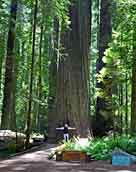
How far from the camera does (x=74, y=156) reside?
11.3 metres

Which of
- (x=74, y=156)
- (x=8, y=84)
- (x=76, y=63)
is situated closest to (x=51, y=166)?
(x=74, y=156)

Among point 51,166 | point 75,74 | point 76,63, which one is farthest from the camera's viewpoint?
point 76,63

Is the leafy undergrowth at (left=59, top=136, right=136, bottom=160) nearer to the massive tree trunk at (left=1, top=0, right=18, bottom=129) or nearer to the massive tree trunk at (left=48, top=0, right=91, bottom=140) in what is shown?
the massive tree trunk at (left=48, top=0, right=91, bottom=140)

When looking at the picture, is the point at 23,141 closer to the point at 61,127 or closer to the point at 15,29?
the point at 61,127

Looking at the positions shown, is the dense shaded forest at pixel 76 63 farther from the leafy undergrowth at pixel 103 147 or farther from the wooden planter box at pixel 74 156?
the wooden planter box at pixel 74 156

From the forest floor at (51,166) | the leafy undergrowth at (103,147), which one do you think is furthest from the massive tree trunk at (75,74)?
the forest floor at (51,166)

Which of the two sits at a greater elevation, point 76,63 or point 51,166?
point 76,63

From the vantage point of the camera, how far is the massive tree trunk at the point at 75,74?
664 inches

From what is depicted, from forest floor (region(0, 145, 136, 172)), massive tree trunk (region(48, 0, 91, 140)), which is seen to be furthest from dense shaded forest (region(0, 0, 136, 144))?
forest floor (region(0, 145, 136, 172))

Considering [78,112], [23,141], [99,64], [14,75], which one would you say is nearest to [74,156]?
[23,141]

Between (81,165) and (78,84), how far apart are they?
739cm

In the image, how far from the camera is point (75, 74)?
685 inches

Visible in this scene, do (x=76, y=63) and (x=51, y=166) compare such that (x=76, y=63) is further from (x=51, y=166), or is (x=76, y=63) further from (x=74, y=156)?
(x=51, y=166)

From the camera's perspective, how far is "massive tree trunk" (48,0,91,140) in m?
16.9
